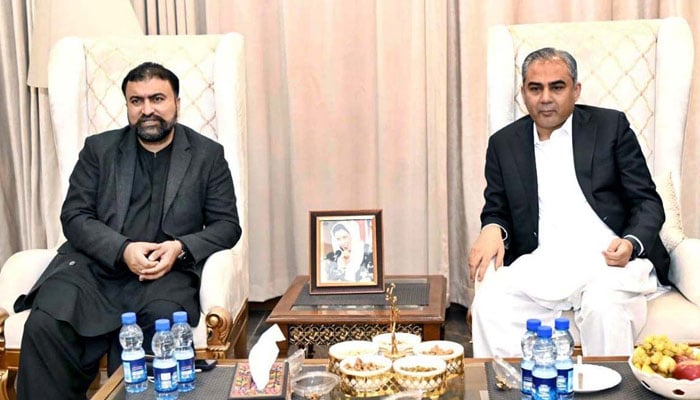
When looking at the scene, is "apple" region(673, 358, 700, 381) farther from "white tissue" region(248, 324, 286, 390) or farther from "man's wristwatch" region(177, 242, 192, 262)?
"man's wristwatch" region(177, 242, 192, 262)

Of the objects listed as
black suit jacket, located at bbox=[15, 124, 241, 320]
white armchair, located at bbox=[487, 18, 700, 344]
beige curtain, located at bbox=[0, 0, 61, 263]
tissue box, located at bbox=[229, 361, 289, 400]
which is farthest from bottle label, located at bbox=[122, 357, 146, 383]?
beige curtain, located at bbox=[0, 0, 61, 263]

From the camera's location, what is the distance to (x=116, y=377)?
2688 mm

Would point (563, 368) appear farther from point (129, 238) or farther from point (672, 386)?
point (129, 238)

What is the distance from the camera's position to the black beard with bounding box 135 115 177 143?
358 centimetres

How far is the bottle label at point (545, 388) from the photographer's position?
7.43ft

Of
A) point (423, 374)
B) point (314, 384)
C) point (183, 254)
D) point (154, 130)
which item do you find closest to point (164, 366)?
point (314, 384)

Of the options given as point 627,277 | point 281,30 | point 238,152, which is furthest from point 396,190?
point 627,277

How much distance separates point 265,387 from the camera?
2441 mm

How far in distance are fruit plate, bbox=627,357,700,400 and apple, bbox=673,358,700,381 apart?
22mm

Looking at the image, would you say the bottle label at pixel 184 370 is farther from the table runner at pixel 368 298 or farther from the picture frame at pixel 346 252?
the picture frame at pixel 346 252

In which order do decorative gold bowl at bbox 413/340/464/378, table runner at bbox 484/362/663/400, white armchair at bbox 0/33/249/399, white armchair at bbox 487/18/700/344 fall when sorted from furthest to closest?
1. white armchair at bbox 0/33/249/399
2. white armchair at bbox 487/18/700/344
3. decorative gold bowl at bbox 413/340/464/378
4. table runner at bbox 484/362/663/400

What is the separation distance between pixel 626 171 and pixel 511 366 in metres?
1.23

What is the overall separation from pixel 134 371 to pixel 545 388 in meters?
1.17

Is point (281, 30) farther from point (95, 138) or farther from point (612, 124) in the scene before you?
point (612, 124)
